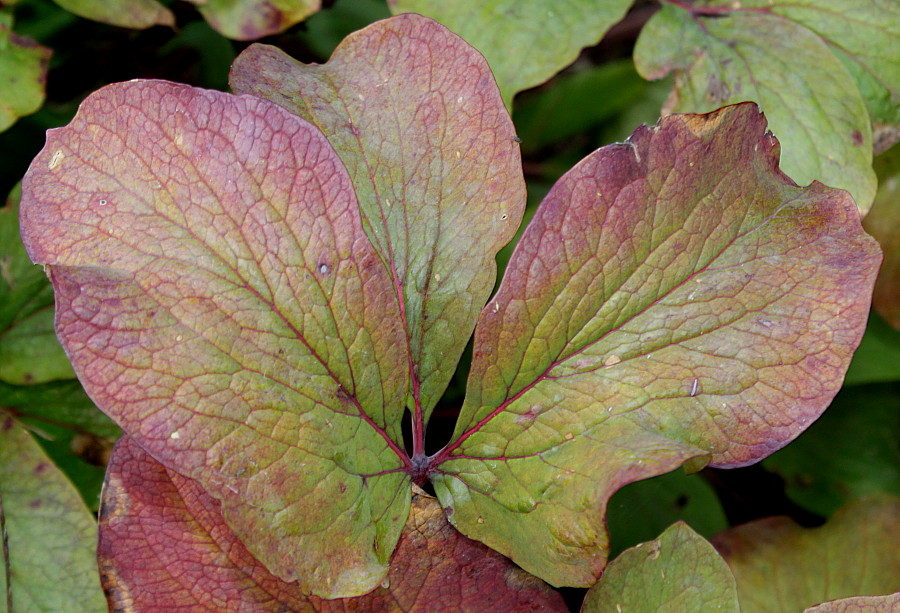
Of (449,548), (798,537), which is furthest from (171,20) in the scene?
(798,537)

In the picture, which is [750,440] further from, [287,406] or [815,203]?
[287,406]

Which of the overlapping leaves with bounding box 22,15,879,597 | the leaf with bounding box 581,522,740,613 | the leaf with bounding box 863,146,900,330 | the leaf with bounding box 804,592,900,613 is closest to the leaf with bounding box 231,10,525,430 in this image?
the overlapping leaves with bounding box 22,15,879,597

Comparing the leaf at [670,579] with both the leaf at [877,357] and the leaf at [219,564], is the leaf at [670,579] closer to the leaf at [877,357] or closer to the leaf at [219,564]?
the leaf at [219,564]

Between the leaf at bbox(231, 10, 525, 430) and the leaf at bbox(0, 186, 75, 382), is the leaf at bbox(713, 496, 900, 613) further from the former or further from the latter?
the leaf at bbox(0, 186, 75, 382)

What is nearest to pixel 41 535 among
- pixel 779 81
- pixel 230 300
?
pixel 230 300

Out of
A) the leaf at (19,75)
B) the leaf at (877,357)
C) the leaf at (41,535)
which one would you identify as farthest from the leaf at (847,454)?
the leaf at (19,75)

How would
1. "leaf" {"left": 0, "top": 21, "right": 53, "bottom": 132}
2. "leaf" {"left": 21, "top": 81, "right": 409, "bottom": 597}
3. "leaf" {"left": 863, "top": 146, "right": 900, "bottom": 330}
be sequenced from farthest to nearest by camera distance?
"leaf" {"left": 863, "top": 146, "right": 900, "bottom": 330} → "leaf" {"left": 0, "top": 21, "right": 53, "bottom": 132} → "leaf" {"left": 21, "top": 81, "right": 409, "bottom": 597}

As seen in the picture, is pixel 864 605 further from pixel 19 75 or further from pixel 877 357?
pixel 19 75
